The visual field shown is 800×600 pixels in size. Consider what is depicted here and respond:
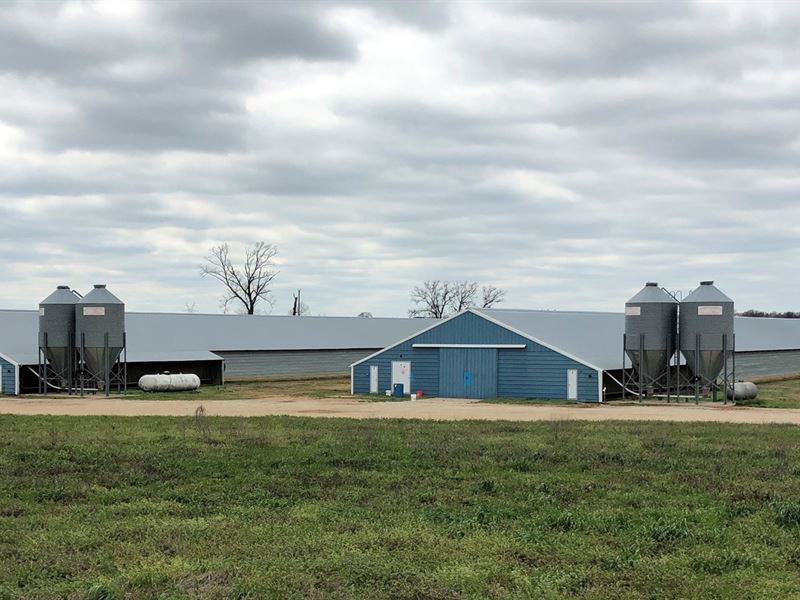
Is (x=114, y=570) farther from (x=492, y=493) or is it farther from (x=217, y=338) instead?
(x=217, y=338)

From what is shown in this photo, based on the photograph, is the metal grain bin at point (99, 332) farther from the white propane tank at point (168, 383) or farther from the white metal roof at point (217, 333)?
the white metal roof at point (217, 333)

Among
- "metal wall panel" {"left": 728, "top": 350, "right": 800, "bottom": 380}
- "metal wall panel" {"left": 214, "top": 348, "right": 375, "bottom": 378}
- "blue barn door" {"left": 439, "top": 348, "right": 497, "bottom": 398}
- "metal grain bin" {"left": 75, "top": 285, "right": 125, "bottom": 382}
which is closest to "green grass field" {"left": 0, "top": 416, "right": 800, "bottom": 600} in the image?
"blue barn door" {"left": 439, "top": 348, "right": 497, "bottom": 398}

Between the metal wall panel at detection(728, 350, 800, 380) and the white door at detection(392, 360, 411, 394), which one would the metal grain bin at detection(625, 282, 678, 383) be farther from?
the metal wall panel at detection(728, 350, 800, 380)

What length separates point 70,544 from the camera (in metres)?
12.0

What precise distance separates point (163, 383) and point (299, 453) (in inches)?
1286

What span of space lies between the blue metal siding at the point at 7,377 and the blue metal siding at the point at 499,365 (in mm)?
17779

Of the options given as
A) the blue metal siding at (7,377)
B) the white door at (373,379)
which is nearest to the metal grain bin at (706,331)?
the white door at (373,379)

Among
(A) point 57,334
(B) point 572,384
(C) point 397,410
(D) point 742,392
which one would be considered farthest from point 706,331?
(A) point 57,334

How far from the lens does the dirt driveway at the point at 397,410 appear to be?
3303 centimetres

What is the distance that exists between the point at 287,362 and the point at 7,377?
851 inches

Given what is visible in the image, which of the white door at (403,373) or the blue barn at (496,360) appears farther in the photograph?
the white door at (403,373)

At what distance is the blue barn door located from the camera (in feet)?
160

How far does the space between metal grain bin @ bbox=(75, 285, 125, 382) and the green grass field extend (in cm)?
2823

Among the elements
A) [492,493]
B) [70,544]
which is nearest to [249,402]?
[492,493]
